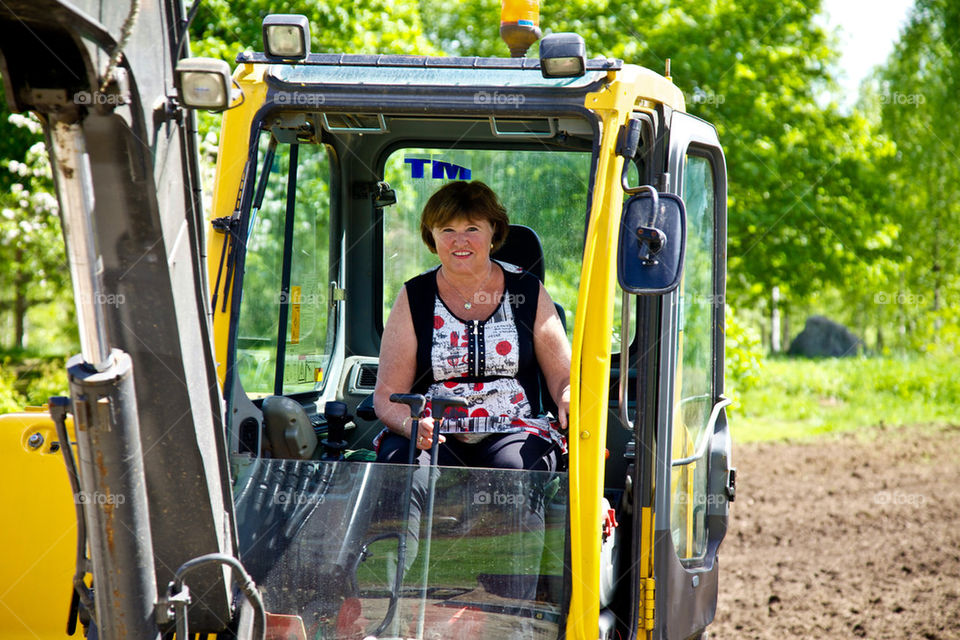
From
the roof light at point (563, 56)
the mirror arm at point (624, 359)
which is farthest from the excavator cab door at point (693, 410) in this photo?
the roof light at point (563, 56)

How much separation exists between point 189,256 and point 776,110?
1637 centimetres

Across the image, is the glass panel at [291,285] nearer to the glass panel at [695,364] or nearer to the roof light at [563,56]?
the roof light at [563,56]

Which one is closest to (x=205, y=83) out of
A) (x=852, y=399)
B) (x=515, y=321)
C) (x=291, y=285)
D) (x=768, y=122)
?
(x=515, y=321)

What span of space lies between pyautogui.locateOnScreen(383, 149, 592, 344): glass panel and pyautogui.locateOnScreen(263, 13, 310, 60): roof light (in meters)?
1.23

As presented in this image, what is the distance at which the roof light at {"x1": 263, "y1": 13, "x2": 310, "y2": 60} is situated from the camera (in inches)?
123

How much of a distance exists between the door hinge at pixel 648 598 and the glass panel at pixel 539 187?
3.86ft

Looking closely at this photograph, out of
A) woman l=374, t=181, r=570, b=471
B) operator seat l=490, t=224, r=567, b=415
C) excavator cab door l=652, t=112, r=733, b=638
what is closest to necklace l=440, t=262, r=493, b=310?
woman l=374, t=181, r=570, b=471

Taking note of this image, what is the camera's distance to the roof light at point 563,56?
291cm

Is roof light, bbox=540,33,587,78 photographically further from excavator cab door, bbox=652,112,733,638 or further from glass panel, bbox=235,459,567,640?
glass panel, bbox=235,459,567,640

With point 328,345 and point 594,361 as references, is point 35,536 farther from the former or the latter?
point 594,361

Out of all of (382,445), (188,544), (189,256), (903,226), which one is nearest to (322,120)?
(382,445)

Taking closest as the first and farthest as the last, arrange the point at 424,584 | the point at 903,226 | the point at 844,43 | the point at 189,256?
the point at 189,256 < the point at 424,584 < the point at 844,43 < the point at 903,226

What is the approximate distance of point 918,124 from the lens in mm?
26469

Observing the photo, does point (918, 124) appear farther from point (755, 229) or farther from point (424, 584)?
point (424, 584)
